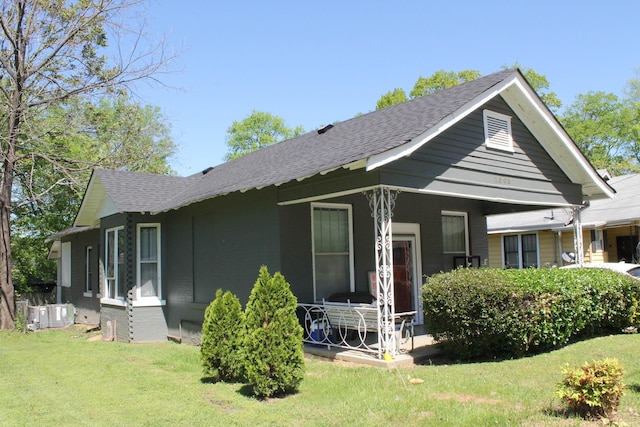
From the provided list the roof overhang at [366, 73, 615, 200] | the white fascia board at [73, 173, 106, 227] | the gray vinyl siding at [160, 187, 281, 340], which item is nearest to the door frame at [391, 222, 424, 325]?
the roof overhang at [366, 73, 615, 200]

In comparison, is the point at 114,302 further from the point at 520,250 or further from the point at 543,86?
the point at 543,86

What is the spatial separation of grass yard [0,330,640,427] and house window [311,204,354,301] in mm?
1895

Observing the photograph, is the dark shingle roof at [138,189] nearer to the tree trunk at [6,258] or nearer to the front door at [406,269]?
the tree trunk at [6,258]

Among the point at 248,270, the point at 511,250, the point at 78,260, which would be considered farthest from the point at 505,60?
the point at 248,270

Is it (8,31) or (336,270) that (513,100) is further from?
(8,31)

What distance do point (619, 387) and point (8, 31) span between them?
59.1 ft

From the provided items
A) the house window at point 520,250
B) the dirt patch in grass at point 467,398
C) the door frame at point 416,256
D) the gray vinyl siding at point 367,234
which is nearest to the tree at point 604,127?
the house window at point 520,250

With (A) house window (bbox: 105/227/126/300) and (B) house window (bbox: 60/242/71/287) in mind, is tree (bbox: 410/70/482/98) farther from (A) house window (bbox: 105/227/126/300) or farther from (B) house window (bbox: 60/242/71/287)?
(A) house window (bbox: 105/227/126/300)

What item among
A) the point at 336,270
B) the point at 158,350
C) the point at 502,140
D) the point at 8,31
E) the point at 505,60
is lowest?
the point at 158,350

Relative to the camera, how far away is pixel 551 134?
11.3 metres

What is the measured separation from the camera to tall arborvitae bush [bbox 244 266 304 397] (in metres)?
6.82

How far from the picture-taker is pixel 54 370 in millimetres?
9648

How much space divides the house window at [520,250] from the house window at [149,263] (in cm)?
1424

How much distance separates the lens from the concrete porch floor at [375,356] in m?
8.16
